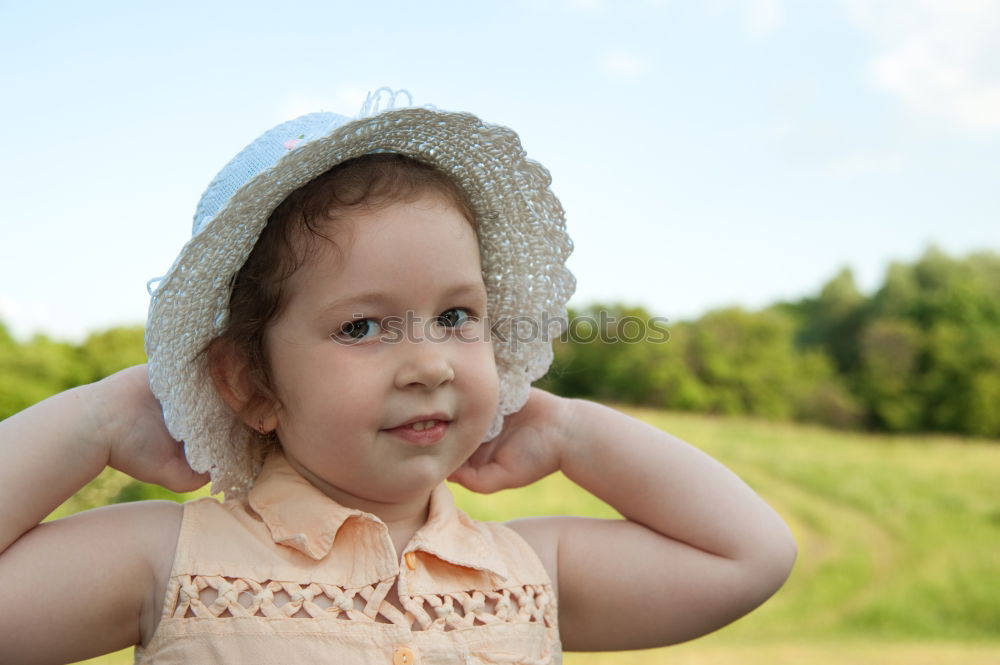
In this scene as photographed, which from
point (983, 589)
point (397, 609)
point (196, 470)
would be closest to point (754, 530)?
point (397, 609)

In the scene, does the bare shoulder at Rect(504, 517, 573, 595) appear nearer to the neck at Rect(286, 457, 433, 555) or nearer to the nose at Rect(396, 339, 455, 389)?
the neck at Rect(286, 457, 433, 555)

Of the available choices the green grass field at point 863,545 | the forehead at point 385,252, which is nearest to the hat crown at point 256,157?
the forehead at point 385,252

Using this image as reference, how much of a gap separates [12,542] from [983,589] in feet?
33.2

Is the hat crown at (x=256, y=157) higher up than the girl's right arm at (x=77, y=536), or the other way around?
the hat crown at (x=256, y=157)

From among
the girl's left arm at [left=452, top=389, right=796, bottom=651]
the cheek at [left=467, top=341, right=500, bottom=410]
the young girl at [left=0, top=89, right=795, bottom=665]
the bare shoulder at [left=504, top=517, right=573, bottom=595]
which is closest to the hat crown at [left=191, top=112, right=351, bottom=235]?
the young girl at [left=0, top=89, right=795, bottom=665]

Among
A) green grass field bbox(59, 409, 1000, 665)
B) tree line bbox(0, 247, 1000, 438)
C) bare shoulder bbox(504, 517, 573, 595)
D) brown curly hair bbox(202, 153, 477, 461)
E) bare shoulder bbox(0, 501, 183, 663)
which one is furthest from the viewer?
tree line bbox(0, 247, 1000, 438)

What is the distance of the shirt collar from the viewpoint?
1265 millimetres

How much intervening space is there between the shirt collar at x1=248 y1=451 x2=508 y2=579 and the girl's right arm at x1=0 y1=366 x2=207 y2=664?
0.50ft

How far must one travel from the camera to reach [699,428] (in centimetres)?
1279

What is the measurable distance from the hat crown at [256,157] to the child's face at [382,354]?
18 cm

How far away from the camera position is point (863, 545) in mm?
10109

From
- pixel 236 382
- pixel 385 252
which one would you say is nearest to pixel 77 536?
pixel 236 382

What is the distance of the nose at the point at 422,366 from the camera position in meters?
1.21

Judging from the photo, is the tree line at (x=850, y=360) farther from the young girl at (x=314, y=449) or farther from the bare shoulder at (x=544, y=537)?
the young girl at (x=314, y=449)
